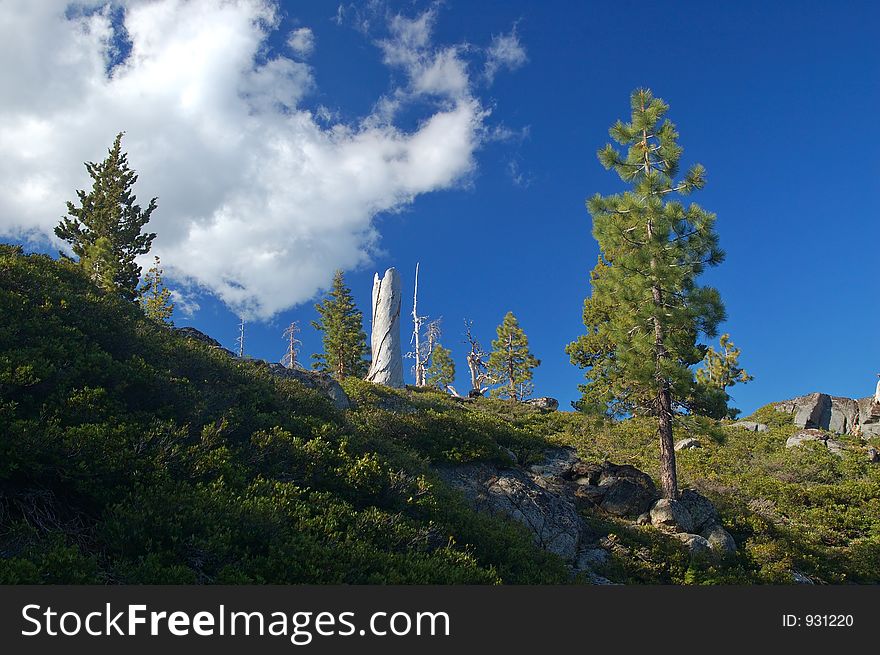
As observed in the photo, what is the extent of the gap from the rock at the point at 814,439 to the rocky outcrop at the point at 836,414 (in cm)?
540

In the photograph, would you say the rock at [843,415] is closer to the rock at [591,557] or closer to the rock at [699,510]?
the rock at [699,510]

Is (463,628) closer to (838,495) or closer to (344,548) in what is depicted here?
(344,548)

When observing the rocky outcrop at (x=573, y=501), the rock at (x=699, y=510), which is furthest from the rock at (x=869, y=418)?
the rocky outcrop at (x=573, y=501)

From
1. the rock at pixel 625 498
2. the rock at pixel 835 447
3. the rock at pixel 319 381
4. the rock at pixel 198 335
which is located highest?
the rock at pixel 198 335

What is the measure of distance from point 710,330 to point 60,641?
19.5 metres

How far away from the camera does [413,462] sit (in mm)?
12289

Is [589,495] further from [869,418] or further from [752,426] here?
[869,418]

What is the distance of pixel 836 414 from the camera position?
36188 mm

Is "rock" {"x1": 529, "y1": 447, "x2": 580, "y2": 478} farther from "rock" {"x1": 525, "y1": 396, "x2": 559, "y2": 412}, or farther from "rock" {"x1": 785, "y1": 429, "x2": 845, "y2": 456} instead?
"rock" {"x1": 525, "y1": 396, "x2": 559, "y2": 412}

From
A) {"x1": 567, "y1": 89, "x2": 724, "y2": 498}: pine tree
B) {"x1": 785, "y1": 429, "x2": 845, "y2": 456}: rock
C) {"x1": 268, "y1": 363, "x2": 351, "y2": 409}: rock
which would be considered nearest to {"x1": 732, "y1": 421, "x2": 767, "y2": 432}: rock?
{"x1": 785, "y1": 429, "x2": 845, "y2": 456}: rock

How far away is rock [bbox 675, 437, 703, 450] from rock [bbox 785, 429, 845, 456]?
4.37 m

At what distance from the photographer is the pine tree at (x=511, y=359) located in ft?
182

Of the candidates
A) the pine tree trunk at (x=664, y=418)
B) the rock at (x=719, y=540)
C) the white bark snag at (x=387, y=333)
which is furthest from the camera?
the white bark snag at (x=387, y=333)

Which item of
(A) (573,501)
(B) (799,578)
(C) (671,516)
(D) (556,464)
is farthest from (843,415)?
(A) (573,501)
